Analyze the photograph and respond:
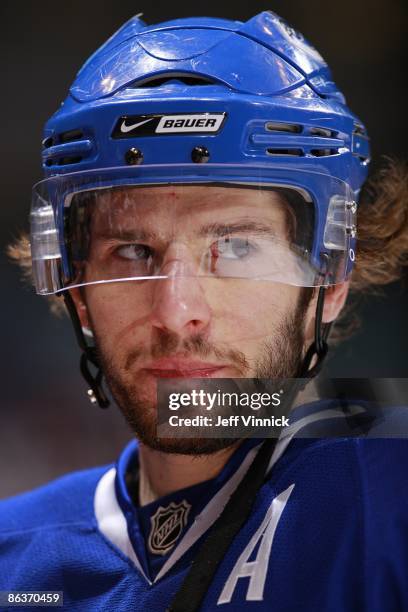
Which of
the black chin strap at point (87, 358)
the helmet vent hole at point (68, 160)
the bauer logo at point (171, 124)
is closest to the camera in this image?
the bauer logo at point (171, 124)

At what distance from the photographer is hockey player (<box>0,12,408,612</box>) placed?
43.9 inches

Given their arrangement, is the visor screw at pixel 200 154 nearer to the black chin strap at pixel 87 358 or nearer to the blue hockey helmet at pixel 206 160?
the blue hockey helmet at pixel 206 160

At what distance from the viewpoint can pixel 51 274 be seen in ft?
4.42

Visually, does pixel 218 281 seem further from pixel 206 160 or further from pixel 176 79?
pixel 176 79

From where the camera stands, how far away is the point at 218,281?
120cm

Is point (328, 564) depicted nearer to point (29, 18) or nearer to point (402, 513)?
point (402, 513)

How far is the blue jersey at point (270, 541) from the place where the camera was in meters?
1.05

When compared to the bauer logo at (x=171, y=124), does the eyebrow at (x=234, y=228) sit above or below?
below

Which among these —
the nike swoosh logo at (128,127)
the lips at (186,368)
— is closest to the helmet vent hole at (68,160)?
the nike swoosh logo at (128,127)

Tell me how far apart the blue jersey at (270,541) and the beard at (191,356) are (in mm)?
81

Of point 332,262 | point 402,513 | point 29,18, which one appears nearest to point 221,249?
point 332,262

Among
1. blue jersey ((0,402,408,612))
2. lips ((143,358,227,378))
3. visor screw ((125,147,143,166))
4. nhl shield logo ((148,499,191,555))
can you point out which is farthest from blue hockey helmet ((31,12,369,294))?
nhl shield logo ((148,499,191,555))

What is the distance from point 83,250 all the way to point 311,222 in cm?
33

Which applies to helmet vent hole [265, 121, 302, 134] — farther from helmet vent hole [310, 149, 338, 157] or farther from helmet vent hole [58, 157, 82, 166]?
helmet vent hole [58, 157, 82, 166]
